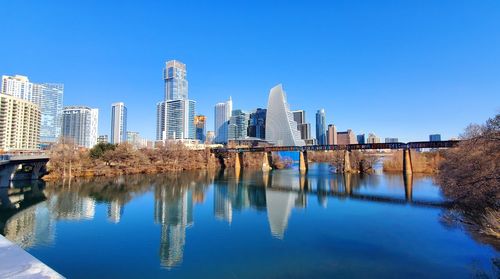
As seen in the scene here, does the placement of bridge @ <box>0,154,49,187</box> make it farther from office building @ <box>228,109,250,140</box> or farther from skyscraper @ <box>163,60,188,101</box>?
skyscraper @ <box>163,60,188,101</box>

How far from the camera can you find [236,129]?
467 ft

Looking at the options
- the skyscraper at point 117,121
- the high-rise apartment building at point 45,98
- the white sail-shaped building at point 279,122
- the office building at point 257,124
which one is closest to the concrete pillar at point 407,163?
the white sail-shaped building at point 279,122

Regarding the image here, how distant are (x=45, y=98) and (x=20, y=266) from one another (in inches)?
5278

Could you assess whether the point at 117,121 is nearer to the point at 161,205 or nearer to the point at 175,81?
the point at 175,81

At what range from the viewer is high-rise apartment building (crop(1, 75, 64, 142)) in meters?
104

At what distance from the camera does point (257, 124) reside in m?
146

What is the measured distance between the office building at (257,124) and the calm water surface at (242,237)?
118281mm

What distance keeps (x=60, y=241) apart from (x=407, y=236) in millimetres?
15055

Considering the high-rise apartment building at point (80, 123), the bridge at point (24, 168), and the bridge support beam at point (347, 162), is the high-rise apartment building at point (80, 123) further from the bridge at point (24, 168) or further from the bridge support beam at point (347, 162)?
the bridge support beam at point (347, 162)

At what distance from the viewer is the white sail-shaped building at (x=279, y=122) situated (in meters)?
103

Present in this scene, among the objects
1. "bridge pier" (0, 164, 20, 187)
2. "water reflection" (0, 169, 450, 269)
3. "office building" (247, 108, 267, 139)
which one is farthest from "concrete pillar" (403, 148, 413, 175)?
"office building" (247, 108, 267, 139)

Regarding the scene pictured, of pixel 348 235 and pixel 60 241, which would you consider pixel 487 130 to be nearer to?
pixel 348 235

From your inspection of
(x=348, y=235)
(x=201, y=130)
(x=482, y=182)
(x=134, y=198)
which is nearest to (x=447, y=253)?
(x=348, y=235)

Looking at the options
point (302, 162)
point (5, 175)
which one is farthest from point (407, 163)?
point (5, 175)
